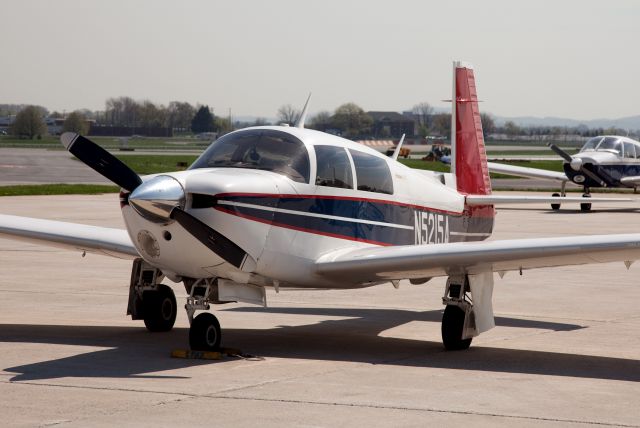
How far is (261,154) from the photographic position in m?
10.6

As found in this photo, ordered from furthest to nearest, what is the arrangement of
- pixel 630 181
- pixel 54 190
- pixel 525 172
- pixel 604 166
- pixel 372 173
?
pixel 525 172 < pixel 54 190 < pixel 630 181 < pixel 604 166 < pixel 372 173

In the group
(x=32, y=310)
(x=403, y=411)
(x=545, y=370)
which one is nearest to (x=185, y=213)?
(x=403, y=411)

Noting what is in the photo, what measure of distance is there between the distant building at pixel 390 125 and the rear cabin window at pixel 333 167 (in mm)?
145039

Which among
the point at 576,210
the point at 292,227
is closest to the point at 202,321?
the point at 292,227

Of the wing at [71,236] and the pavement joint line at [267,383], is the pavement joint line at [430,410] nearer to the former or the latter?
the pavement joint line at [267,383]

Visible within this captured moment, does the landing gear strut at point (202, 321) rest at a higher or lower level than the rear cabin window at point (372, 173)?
lower

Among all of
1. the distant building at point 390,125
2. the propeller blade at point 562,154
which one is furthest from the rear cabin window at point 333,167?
the distant building at point 390,125

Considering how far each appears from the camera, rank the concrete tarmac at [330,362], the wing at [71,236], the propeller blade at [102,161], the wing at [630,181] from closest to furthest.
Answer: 1. the concrete tarmac at [330,362]
2. the propeller blade at [102,161]
3. the wing at [71,236]
4. the wing at [630,181]

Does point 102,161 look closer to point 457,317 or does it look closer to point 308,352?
point 308,352

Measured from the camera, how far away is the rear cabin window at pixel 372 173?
11508 millimetres

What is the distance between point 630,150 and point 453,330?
31805mm

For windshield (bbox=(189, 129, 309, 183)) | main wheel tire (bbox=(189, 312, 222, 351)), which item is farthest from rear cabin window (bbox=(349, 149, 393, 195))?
main wheel tire (bbox=(189, 312, 222, 351))

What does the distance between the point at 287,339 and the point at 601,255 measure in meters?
3.42

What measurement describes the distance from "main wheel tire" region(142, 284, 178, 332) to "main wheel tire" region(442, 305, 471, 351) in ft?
10.0
